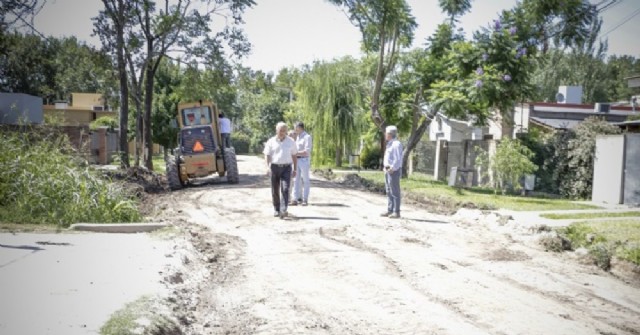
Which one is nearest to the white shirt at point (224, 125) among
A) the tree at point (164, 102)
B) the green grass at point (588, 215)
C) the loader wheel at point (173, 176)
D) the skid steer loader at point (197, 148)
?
the skid steer loader at point (197, 148)

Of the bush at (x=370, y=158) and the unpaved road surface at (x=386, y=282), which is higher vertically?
the bush at (x=370, y=158)

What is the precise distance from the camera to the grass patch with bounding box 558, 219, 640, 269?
8.67 meters

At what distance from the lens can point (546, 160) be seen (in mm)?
19422

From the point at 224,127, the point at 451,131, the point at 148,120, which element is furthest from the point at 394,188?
the point at 451,131

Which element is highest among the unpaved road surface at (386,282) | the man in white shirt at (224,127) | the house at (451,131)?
the house at (451,131)

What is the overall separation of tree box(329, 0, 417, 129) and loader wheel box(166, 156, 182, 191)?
30.5 feet

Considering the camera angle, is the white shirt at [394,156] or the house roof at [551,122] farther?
the house roof at [551,122]

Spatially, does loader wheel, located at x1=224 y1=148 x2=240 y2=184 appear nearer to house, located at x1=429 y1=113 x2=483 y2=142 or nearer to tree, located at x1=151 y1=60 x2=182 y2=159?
house, located at x1=429 y1=113 x2=483 y2=142

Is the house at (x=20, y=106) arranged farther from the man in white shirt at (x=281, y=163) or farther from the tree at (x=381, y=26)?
the man in white shirt at (x=281, y=163)

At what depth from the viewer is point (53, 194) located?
1039 centimetres

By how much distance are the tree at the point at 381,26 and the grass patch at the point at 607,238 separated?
45.3ft

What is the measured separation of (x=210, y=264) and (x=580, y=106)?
2955 cm

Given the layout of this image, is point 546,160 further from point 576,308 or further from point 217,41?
point 217,41

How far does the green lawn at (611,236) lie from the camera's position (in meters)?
8.82
